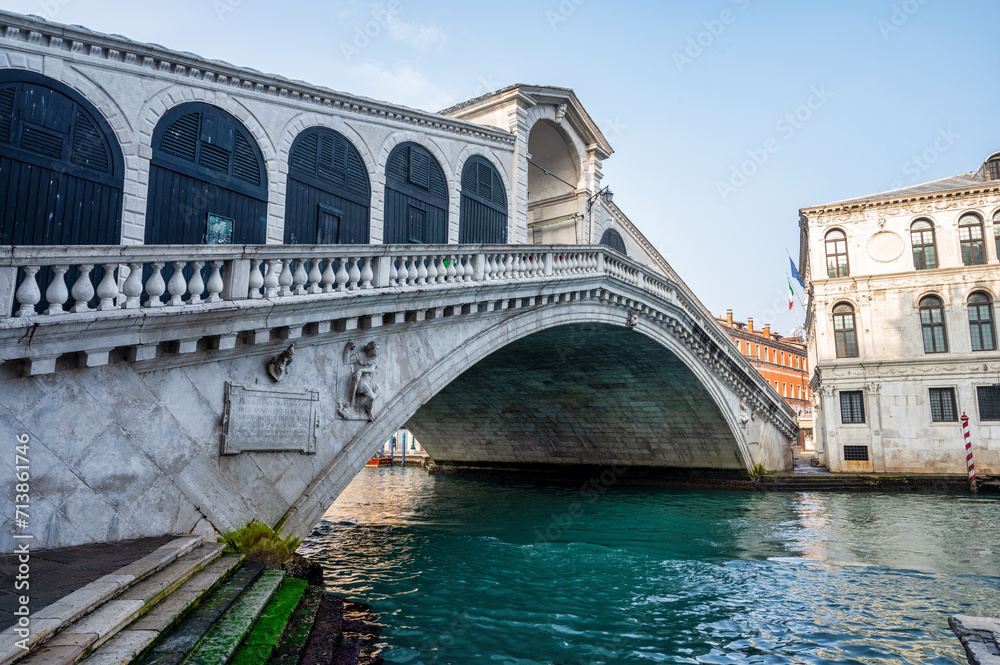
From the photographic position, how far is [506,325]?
11680 millimetres

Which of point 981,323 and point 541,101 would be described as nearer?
point 541,101

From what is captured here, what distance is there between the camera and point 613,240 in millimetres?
20594

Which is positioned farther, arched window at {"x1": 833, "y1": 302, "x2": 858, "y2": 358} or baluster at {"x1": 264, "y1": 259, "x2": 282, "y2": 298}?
arched window at {"x1": 833, "y1": 302, "x2": 858, "y2": 358}

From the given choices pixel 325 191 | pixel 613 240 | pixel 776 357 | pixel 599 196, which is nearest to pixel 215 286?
pixel 325 191

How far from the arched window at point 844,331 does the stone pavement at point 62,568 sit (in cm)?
2301

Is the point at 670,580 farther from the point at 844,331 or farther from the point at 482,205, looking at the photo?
the point at 844,331

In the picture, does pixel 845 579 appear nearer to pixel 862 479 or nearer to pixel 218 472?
pixel 218 472

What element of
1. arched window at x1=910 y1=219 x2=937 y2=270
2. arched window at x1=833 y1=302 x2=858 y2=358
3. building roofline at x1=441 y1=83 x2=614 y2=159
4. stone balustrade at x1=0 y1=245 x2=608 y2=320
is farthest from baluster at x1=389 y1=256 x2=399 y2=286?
arched window at x1=910 y1=219 x2=937 y2=270

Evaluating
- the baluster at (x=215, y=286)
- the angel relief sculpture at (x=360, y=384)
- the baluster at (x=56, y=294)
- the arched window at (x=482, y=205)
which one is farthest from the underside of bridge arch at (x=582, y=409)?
the baluster at (x=56, y=294)

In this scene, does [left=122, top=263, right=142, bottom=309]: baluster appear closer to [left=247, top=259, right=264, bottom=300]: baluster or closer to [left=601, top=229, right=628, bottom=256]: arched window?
[left=247, top=259, right=264, bottom=300]: baluster

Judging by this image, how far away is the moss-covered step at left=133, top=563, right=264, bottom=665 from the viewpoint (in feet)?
12.2

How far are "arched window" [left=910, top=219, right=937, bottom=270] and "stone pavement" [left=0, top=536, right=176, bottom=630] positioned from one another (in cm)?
2458

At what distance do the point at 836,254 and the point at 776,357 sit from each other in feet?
99.7

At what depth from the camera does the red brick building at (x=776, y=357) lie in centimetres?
4788
